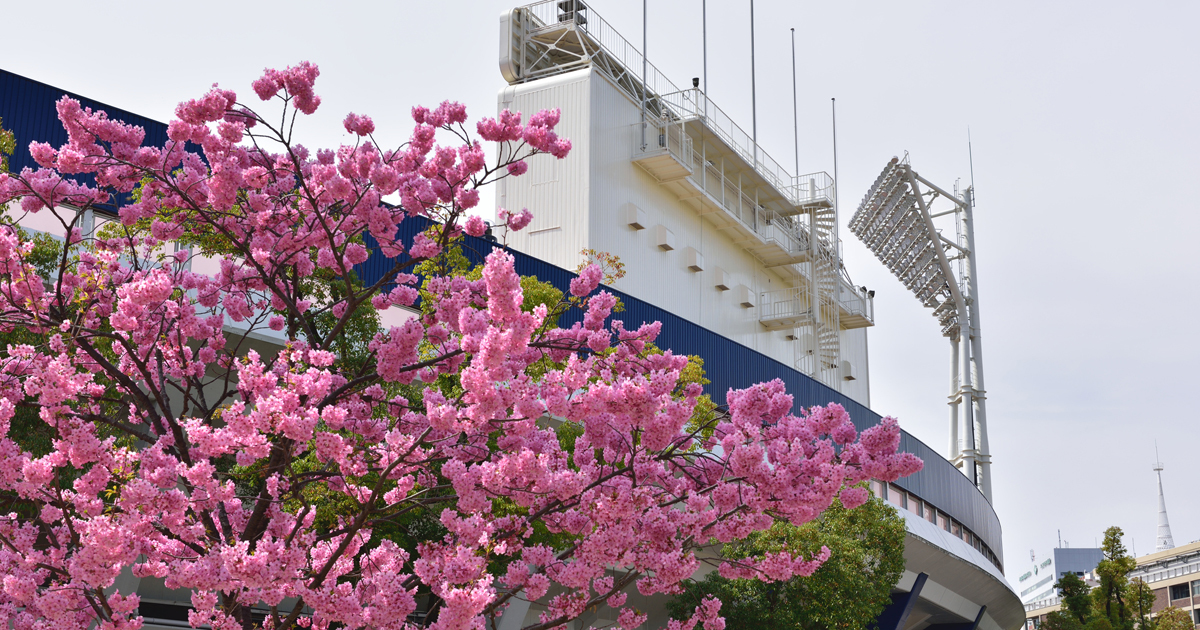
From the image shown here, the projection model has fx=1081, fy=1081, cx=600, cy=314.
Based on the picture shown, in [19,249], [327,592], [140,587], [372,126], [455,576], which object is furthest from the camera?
[140,587]

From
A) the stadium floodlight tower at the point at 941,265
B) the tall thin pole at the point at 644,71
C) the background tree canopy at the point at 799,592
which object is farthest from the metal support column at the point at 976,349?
the background tree canopy at the point at 799,592

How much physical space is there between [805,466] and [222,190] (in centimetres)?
477

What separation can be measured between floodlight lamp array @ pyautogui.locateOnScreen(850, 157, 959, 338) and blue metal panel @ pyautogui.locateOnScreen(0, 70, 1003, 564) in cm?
834

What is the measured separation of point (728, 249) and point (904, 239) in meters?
7.89

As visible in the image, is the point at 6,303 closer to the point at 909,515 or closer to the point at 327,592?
the point at 327,592

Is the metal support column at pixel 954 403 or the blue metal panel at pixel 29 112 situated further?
the metal support column at pixel 954 403

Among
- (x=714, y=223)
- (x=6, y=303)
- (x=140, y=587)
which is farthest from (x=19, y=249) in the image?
(x=714, y=223)

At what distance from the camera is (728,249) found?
129 ft

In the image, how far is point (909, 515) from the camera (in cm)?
2828

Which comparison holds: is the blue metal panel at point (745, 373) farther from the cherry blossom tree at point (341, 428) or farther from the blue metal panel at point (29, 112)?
the cherry blossom tree at point (341, 428)

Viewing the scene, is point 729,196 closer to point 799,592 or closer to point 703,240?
point 703,240

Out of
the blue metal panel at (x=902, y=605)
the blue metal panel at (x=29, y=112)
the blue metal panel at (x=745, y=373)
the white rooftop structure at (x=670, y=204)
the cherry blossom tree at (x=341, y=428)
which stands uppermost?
the white rooftop structure at (x=670, y=204)

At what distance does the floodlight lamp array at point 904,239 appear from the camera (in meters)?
40.8

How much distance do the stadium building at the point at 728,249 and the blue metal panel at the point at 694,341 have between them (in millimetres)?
74
